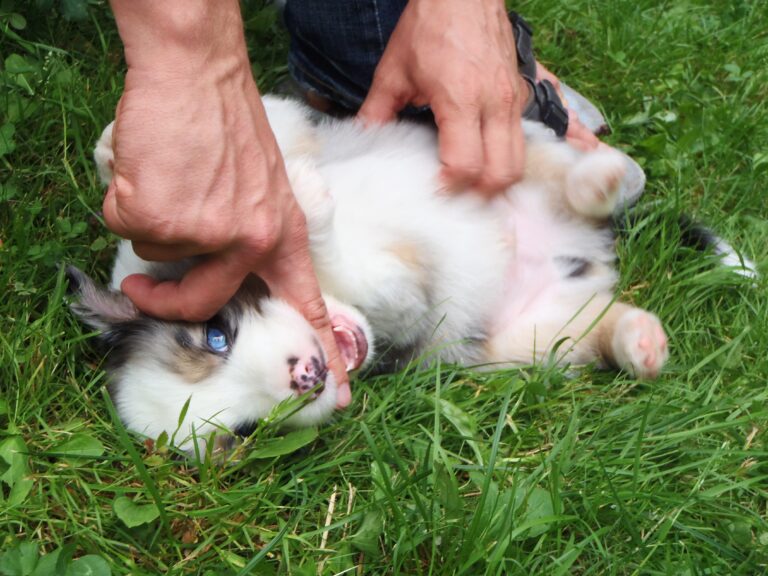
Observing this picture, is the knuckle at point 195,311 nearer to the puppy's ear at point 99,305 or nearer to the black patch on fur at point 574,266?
the puppy's ear at point 99,305

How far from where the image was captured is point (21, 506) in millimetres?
2049

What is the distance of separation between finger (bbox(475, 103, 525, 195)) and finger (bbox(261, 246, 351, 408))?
0.75m

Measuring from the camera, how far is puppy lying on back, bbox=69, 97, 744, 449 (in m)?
2.21

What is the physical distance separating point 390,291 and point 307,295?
0.39m

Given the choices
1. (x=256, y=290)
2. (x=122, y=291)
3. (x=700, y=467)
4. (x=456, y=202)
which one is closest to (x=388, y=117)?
(x=456, y=202)

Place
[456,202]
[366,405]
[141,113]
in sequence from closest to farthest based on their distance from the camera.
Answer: [141,113] → [366,405] → [456,202]

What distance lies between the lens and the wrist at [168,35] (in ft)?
6.17

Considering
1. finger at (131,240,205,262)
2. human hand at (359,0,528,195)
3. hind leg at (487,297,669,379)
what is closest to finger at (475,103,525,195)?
human hand at (359,0,528,195)

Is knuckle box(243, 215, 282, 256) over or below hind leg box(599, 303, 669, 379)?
over

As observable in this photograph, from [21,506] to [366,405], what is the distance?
0.96 metres

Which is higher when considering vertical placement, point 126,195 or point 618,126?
point 126,195

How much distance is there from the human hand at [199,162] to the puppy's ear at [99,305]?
31cm

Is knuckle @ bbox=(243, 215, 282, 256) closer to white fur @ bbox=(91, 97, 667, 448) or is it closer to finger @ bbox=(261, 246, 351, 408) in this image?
finger @ bbox=(261, 246, 351, 408)

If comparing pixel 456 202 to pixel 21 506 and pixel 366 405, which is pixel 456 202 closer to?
pixel 366 405
